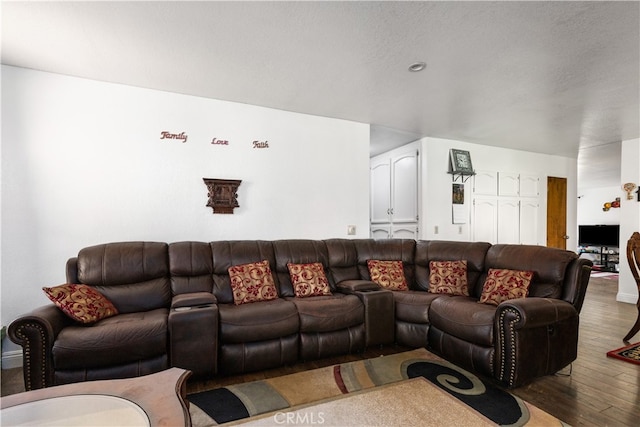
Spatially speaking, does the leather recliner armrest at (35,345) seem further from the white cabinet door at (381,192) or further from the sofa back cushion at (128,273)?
the white cabinet door at (381,192)

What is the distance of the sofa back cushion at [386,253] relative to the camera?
3590 mm

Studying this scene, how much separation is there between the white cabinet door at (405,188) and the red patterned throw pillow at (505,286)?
6.70ft

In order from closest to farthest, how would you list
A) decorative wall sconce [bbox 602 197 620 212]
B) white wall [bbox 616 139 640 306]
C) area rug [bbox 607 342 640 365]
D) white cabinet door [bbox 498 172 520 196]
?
area rug [bbox 607 342 640 365] → white wall [bbox 616 139 640 306] → white cabinet door [bbox 498 172 520 196] → decorative wall sconce [bbox 602 197 620 212]

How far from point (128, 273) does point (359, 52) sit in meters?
2.66

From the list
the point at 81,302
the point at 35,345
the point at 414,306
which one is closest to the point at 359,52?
the point at 414,306

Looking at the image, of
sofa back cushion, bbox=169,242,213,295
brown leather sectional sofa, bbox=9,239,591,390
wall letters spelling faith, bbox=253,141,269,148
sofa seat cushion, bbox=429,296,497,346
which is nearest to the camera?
brown leather sectional sofa, bbox=9,239,591,390

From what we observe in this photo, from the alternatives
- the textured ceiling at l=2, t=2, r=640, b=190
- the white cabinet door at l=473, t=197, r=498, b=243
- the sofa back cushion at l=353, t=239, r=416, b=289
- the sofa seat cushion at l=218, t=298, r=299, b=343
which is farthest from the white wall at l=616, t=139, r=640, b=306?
the sofa seat cushion at l=218, t=298, r=299, b=343

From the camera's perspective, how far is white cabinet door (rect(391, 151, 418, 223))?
493 cm

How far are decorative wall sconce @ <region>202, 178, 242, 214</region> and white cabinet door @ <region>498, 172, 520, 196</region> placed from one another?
450cm

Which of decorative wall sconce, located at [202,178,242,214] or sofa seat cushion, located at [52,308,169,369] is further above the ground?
decorative wall sconce, located at [202,178,242,214]

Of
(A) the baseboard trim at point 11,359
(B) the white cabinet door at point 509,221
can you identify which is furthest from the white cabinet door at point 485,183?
(A) the baseboard trim at point 11,359

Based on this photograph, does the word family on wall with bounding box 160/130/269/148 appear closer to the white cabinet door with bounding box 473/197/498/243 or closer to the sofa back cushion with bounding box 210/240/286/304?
the sofa back cushion with bounding box 210/240/286/304

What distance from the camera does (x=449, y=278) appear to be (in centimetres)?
324

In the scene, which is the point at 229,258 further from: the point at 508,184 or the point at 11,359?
the point at 508,184
